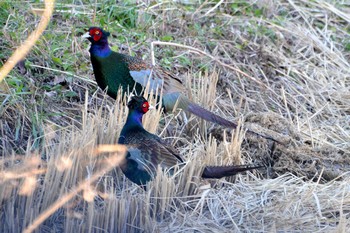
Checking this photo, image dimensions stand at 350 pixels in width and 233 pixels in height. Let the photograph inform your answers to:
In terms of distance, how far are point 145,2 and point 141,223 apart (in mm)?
3920

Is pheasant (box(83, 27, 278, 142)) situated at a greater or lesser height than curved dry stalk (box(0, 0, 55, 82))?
lesser

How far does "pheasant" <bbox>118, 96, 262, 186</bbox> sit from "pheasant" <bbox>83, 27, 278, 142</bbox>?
92 centimetres

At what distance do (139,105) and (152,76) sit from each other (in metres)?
0.94

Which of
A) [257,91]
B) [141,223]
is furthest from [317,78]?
[141,223]

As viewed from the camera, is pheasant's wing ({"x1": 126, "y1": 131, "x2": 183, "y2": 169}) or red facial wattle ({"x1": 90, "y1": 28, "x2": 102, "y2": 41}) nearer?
pheasant's wing ({"x1": 126, "y1": 131, "x2": 183, "y2": 169})

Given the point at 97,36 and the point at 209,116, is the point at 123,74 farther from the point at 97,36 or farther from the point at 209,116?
the point at 209,116

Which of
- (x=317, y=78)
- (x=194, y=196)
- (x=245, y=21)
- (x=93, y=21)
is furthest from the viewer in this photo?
(x=245, y=21)

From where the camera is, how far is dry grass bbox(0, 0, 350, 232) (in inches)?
169

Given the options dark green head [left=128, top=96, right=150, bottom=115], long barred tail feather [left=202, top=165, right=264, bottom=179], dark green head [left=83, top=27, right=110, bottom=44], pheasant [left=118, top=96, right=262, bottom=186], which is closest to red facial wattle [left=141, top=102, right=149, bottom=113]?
dark green head [left=128, top=96, right=150, bottom=115]

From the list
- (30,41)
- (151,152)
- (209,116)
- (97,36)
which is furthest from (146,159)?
(30,41)

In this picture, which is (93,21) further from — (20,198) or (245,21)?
(20,198)

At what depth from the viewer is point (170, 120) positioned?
582cm

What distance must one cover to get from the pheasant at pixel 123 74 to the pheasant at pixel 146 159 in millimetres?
916

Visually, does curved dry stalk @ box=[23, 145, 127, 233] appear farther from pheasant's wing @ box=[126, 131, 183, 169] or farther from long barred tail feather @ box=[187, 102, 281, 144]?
long barred tail feather @ box=[187, 102, 281, 144]
